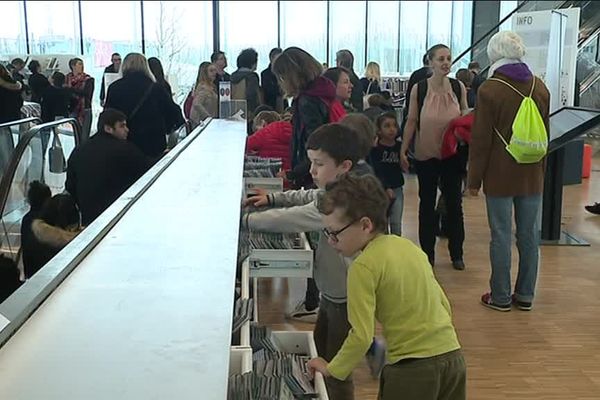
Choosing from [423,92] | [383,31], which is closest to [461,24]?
[383,31]

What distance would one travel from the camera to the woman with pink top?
15.3 feet

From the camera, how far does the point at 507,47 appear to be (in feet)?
13.1

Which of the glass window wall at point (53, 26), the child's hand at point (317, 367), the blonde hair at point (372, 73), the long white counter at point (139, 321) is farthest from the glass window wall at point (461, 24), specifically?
the child's hand at point (317, 367)

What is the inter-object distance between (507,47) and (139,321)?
10.3 ft

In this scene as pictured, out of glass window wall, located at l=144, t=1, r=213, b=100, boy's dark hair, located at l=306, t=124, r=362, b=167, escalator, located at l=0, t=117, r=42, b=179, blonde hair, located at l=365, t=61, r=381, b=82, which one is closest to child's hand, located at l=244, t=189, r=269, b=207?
boy's dark hair, located at l=306, t=124, r=362, b=167

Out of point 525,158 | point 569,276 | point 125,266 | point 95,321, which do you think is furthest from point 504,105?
point 95,321

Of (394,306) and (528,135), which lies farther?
(528,135)

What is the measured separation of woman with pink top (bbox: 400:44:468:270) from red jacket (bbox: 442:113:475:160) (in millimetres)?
40

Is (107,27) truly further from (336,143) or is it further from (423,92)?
(336,143)

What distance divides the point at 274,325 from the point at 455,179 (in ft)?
5.46

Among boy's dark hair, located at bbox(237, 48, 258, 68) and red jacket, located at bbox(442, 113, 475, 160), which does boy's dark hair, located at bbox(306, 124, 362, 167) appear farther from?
boy's dark hair, located at bbox(237, 48, 258, 68)

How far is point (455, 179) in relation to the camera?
15.7 feet

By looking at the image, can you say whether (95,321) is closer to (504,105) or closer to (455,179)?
(504,105)

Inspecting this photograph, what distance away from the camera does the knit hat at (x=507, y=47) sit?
3973 millimetres
